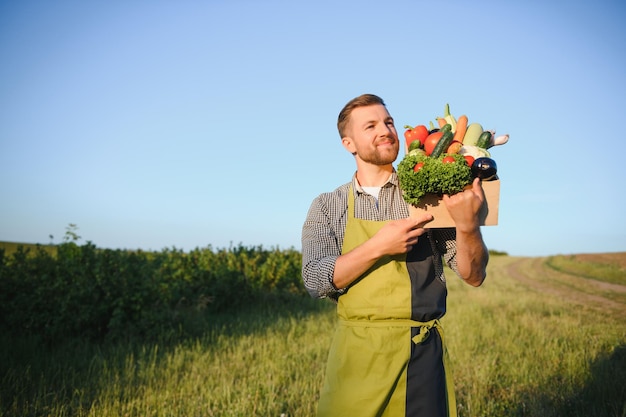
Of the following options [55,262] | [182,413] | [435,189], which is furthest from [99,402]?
[435,189]

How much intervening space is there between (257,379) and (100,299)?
325 cm

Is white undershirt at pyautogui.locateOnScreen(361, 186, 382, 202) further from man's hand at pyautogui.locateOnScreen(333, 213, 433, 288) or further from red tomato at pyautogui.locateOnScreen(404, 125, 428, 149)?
man's hand at pyautogui.locateOnScreen(333, 213, 433, 288)

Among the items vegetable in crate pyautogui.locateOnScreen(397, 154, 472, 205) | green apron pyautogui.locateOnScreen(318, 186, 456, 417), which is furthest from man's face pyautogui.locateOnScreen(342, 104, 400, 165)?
green apron pyautogui.locateOnScreen(318, 186, 456, 417)

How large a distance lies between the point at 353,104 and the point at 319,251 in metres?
0.93

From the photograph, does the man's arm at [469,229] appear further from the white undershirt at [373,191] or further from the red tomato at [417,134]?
the white undershirt at [373,191]

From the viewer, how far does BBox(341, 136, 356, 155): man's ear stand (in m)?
2.44

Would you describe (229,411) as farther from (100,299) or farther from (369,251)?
(100,299)

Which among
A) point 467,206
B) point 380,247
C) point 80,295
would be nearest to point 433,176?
point 467,206

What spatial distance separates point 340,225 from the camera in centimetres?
237

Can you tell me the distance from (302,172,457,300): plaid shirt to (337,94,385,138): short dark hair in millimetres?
368

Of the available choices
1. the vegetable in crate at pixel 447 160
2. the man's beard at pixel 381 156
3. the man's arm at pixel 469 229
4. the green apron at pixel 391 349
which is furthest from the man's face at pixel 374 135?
the green apron at pixel 391 349

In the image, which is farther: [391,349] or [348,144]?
[348,144]

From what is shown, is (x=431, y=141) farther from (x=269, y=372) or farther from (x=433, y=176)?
(x=269, y=372)

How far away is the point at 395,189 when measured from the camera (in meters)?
2.34
